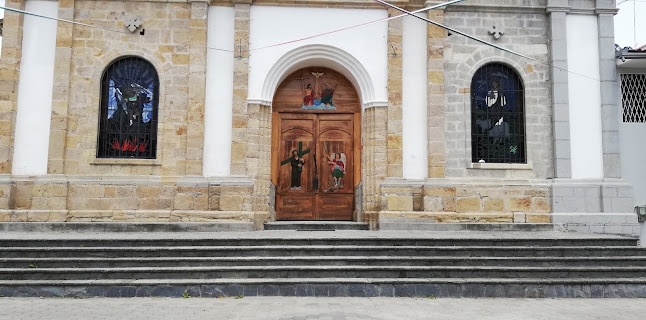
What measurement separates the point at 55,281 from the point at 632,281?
8679 millimetres

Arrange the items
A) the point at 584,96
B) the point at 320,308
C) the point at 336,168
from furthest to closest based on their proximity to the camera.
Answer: the point at 336,168 → the point at 584,96 → the point at 320,308

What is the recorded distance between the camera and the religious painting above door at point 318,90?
12.2 metres

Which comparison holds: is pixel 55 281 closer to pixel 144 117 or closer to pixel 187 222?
pixel 187 222

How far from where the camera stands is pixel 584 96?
11.5m

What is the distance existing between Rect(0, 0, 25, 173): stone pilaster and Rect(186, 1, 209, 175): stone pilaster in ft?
11.5

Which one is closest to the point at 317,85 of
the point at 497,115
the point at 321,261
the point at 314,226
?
the point at 314,226

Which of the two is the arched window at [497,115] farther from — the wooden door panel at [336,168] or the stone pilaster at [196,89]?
the stone pilaster at [196,89]

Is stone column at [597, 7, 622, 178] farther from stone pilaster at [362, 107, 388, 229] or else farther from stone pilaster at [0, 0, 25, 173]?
stone pilaster at [0, 0, 25, 173]

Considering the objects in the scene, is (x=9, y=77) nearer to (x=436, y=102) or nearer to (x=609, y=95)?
(x=436, y=102)

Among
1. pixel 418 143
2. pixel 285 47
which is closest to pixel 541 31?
pixel 418 143

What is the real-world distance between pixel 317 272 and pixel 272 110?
4.88m

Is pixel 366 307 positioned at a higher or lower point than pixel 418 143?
lower

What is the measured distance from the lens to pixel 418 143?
11.3 meters

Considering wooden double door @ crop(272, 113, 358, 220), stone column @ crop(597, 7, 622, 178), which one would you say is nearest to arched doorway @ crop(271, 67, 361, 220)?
wooden double door @ crop(272, 113, 358, 220)
